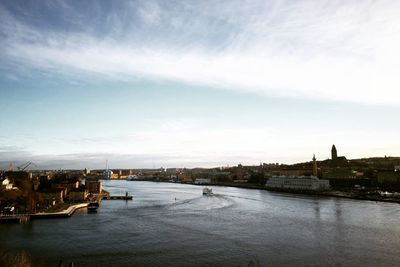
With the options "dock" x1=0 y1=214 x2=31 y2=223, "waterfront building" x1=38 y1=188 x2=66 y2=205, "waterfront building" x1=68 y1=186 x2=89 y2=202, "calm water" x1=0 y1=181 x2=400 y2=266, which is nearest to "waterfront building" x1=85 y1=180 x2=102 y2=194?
"waterfront building" x1=68 y1=186 x2=89 y2=202

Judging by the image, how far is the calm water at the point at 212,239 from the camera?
14055 millimetres

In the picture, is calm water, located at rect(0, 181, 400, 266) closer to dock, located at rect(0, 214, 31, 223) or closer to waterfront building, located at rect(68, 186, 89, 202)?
dock, located at rect(0, 214, 31, 223)

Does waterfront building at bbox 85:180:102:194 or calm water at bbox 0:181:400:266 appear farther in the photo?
waterfront building at bbox 85:180:102:194

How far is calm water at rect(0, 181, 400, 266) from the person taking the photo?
14055 millimetres

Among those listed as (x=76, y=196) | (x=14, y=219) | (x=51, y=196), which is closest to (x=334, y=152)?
(x=76, y=196)

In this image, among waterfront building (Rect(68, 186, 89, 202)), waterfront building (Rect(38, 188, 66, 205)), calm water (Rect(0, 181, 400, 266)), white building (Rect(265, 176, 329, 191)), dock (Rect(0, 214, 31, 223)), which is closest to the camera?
calm water (Rect(0, 181, 400, 266))

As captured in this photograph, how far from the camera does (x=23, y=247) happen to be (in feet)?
52.1

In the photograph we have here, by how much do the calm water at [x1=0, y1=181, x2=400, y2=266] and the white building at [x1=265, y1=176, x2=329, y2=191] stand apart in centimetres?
2469

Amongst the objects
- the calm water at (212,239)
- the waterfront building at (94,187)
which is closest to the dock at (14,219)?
the calm water at (212,239)

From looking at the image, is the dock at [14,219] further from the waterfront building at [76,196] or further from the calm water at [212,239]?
the waterfront building at [76,196]

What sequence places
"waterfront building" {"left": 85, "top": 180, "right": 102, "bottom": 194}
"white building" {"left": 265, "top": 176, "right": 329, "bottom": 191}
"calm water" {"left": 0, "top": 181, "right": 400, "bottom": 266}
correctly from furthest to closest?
"white building" {"left": 265, "top": 176, "right": 329, "bottom": 191}
"waterfront building" {"left": 85, "top": 180, "right": 102, "bottom": 194}
"calm water" {"left": 0, "top": 181, "right": 400, "bottom": 266}

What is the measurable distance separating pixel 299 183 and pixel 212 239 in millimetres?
38503

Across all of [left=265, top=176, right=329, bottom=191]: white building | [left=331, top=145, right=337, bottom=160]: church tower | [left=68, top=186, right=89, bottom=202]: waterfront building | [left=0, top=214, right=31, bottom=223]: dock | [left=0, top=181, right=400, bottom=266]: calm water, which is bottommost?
[left=0, top=181, right=400, bottom=266]: calm water

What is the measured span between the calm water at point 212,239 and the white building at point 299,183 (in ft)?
81.0
